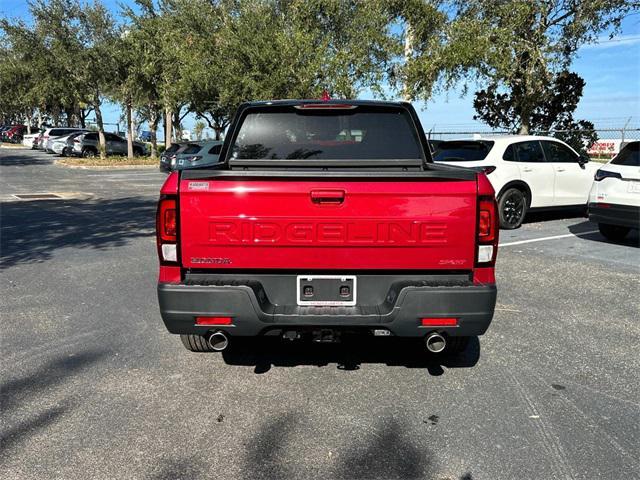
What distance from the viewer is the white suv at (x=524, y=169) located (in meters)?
9.75

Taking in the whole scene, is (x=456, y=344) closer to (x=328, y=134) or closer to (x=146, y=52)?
(x=328, y=134)

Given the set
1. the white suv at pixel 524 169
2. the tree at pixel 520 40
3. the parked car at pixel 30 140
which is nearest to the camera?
the white suv at pixel 524 169

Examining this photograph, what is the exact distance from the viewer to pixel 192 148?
1989 cm

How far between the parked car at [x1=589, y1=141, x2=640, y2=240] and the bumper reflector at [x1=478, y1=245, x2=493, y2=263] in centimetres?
559

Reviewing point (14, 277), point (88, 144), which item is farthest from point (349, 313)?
point (88, 144)

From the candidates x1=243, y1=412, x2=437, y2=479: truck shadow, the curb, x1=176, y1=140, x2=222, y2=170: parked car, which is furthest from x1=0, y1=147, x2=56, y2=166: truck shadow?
x1=243, y1=412, x2=437, y2=479: truck shadow

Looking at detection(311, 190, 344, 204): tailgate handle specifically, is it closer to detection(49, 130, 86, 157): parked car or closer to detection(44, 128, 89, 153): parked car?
detection(49, 130, 86, 157): parked car

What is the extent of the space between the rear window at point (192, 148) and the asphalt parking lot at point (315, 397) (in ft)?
45.1

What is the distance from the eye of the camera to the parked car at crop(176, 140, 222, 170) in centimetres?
1886

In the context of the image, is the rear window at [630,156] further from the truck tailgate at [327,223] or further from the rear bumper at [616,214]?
the truck tailgate at [327,223]

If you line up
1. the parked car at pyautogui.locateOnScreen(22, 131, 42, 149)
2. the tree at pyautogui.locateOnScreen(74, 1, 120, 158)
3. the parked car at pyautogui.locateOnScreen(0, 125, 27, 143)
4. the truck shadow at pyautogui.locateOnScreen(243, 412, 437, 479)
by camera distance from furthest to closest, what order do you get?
1. the parked car at pyautogui.locateOnScreen(0, 125, 27, 143)
2. the parked car at pyautogui.locateOnScreen(22, 131, 42, 149)
3. the tree at pyautogui.locateOnScreen(74, 1, 120, 158)
4. the truck shadow at pyautogui.locateOnScreen(243, 412, 437, 479)

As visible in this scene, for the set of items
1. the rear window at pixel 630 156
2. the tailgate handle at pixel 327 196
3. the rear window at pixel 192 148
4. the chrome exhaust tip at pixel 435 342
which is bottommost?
the chrome exhaust tip at pixel 435 342

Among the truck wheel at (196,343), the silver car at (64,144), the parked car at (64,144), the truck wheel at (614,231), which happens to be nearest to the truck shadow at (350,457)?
the truck wheel at (196,343)

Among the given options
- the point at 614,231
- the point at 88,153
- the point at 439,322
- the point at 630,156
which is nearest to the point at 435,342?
the point at 439,322
